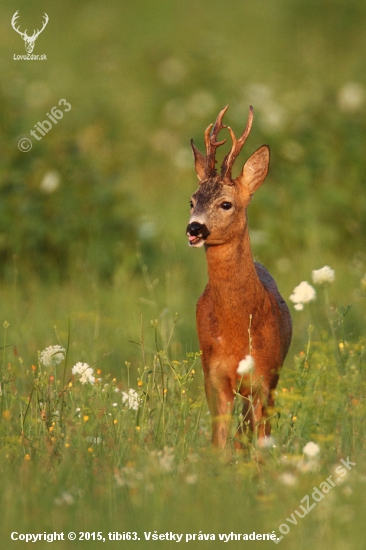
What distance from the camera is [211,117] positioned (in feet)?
51.1

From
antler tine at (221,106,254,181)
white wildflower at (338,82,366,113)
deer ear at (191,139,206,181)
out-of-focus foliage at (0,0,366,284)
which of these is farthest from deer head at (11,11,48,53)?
antler tine at (221,106,254,181)

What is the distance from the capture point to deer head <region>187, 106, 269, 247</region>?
6.62 metres

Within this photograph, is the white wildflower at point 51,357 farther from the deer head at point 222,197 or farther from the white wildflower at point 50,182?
the white wildflower at point 50,182

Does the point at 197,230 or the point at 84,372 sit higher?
the point at 197,230

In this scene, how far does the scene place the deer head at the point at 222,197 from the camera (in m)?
6.62

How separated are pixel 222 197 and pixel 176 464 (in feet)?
5.49

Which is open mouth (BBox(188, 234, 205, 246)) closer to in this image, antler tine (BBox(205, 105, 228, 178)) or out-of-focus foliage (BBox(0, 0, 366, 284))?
antler tine (BBox(205, 105, 228, 178))

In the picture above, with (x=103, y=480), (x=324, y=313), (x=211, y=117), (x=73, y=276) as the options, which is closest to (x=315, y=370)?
(x=103, y=480)

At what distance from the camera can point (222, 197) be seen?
6.80 meters

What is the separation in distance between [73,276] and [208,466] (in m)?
5.79

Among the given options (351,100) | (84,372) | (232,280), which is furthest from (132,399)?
(351,100)

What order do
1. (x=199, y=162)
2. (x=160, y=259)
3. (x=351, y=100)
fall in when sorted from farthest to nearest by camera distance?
(x=351, y=100), (x=160, y=259), (x=199, y=162)

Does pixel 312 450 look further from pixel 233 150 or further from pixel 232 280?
pixel 233 150

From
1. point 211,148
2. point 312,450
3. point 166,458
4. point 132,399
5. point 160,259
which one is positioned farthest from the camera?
point 160,259
